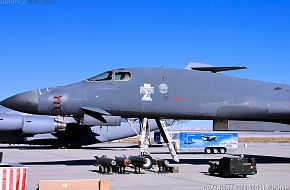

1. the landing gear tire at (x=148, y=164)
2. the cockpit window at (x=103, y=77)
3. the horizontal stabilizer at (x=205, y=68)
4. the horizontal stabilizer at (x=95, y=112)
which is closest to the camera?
the landing gear tire at (x=148, y=164)

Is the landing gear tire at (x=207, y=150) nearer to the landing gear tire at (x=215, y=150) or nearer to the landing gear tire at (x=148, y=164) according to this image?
the landing gear tire at (x=215, y=150)

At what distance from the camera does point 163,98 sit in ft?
55.3

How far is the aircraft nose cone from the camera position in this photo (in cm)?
1534

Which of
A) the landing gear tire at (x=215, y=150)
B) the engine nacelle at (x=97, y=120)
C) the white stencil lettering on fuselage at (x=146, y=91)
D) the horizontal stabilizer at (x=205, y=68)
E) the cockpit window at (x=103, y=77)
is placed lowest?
the landing gear tire at (x=215, y=150)

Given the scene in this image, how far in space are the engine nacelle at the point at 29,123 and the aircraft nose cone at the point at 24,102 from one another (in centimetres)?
1857

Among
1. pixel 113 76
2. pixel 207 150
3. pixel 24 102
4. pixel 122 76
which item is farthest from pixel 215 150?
pixel 24 102

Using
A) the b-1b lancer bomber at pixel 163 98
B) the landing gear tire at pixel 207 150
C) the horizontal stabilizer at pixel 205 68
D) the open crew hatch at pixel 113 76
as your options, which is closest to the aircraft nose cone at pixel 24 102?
the b-1b lancer bomber at pixel 163 98

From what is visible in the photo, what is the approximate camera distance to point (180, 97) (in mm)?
17062

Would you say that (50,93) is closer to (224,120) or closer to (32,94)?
(32,94)

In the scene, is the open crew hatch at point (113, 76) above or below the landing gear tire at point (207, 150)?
above

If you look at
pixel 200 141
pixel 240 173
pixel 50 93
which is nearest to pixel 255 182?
pixel 240 173

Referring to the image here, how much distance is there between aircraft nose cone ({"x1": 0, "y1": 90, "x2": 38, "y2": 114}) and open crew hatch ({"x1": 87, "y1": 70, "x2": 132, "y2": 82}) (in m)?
2.40

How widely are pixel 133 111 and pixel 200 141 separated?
2050 cm

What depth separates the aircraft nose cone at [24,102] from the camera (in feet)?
50.3
